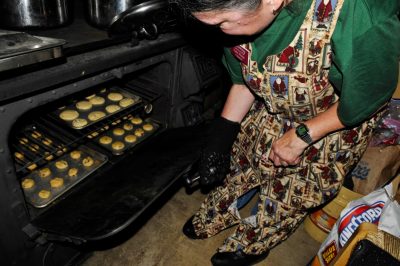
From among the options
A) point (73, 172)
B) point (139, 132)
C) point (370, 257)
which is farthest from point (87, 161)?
point (370, 257)

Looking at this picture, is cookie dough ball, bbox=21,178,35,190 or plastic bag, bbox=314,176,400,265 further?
cookie dough ball, bbox=21,178,35,190

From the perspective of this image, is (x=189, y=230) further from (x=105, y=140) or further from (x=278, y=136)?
(x=278, y=136)

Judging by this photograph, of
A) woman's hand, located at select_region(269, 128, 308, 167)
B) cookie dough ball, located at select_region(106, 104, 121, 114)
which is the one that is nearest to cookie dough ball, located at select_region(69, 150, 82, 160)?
cookie dough ball, located at select_region(106, 104, 121, 114)

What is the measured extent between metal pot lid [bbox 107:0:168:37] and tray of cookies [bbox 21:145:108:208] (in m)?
0.79

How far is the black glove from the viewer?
1.59 m

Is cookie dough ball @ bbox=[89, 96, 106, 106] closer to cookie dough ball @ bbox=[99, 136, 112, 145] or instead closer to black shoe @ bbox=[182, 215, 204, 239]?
cookie dough ball @ bbox=[99, 136, 112, 145]

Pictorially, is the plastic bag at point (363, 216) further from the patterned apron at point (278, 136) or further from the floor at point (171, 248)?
the floor at point (171, 248)

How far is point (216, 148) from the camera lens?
160 centimetres

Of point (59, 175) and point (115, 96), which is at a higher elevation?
point (115, 96)

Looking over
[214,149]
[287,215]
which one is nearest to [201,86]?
[214,149]

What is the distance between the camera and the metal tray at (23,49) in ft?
2.75

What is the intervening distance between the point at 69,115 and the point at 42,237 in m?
0.74

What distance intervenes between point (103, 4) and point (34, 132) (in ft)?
2.85

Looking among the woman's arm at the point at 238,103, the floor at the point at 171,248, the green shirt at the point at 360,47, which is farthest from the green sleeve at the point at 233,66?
the floor at the point at 171,248
